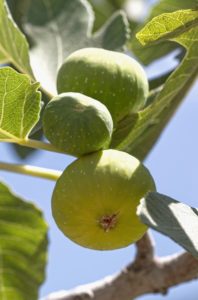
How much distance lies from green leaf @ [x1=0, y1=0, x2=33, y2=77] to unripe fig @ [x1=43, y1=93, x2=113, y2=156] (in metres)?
0.35

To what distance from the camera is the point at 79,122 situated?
144 cm

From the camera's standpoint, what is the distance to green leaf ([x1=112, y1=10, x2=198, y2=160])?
1476mm

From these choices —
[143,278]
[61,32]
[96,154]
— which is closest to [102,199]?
[96,154]

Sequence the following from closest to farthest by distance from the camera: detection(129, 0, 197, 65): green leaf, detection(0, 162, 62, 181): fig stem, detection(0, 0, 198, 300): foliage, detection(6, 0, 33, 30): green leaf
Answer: detection(0, 0, 198, 300): foliage
detection(0, 162, 62, 181): fig stem
detection(129, 0, 197, 65): green leaf
detection(6, 0, 33, 30): green leaf

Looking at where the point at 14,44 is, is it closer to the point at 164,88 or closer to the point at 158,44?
the point at 164,88

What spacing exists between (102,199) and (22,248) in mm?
503

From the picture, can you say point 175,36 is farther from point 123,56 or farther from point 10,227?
point 10,227

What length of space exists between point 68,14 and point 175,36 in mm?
680

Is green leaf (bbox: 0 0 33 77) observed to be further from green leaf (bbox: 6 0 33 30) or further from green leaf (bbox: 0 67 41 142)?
green leaf (bbox: 6 0 33 30)

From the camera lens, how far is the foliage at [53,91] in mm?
1467

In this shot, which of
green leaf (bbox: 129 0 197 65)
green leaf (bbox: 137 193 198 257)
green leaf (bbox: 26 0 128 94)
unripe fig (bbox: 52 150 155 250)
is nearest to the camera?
green leaf (bbox: 137 193 198 257)

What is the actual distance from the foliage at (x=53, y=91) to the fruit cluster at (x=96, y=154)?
0.07 meters

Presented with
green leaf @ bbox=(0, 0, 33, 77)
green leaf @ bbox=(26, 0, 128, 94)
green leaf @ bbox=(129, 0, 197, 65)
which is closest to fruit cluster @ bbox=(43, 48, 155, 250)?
green leaf @ bbox=(0, 0, 33, 77)

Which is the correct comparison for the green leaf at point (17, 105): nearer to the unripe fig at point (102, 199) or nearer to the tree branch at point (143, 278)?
the unripe fig at point (102, 199)
